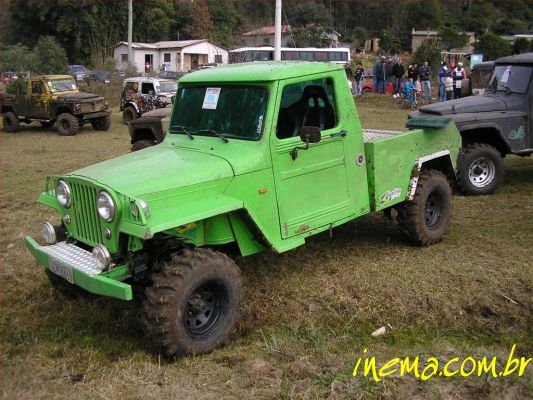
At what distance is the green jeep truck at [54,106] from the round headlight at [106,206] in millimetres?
14052

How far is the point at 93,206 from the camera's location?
13.8 feet

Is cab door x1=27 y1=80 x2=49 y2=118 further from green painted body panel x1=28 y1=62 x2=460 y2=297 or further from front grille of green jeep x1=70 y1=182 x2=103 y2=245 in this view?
front grille of green jeep x1=70 y1=182 x2=103 y2=245

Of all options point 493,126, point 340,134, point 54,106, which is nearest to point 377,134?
point 340,134

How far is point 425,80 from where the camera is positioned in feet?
73.2

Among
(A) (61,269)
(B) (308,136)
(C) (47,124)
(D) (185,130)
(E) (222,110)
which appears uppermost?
(C) (47,124)

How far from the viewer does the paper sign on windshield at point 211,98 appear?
4953 mm

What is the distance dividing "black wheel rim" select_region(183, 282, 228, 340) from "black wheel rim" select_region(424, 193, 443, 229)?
304cm

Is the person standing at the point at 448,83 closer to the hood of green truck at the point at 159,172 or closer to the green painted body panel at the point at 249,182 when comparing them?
the green painted body panel at the point at 249,182

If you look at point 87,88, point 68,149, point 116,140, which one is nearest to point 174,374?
point 68,149

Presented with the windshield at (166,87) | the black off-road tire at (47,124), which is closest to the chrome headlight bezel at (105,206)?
the black off-road tire at (47,124)

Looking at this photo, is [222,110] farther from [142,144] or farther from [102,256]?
[142,144]

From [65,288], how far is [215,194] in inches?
68.8

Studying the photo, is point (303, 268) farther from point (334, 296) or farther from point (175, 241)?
point (175, 241)

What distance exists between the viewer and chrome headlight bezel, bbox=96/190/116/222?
3.92m
